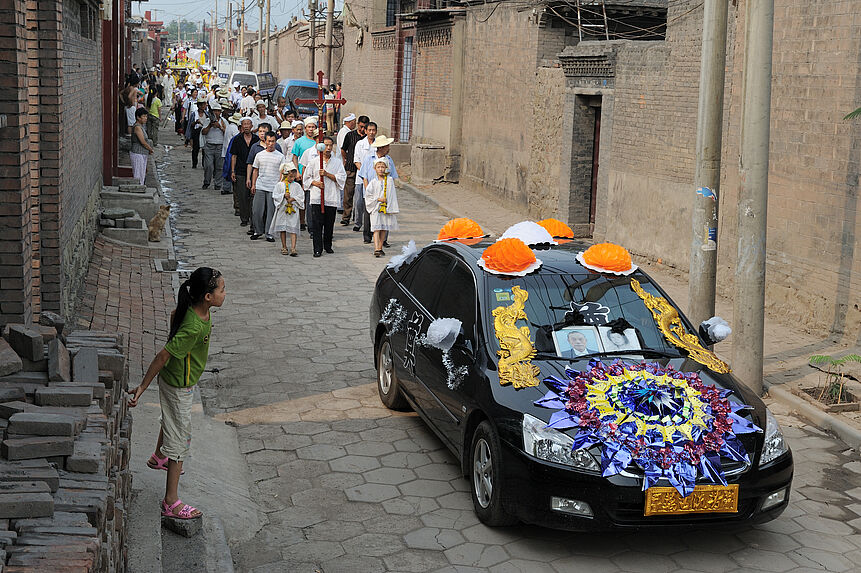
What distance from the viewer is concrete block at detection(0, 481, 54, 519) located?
11.8 ft

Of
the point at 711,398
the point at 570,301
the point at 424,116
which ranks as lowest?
the point at 711,398

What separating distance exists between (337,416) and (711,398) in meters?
3.38

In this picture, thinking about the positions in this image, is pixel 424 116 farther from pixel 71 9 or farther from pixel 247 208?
pixel 71 9

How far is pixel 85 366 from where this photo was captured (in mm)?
5086

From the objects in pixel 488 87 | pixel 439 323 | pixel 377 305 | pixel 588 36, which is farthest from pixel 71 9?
pixel 488 87

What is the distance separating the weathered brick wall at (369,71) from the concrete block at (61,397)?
2892 centimetres

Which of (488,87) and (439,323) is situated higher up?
(488,87)

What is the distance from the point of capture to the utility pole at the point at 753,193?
28.1 feet

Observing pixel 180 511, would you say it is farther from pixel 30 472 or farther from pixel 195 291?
pixel 30 472

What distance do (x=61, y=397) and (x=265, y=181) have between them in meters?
11.6

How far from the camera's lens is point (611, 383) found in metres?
5.82

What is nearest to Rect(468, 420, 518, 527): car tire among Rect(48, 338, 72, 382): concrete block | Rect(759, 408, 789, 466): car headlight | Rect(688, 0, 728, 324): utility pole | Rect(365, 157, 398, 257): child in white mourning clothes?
Rect(759, 408, 789, 466): car headlight

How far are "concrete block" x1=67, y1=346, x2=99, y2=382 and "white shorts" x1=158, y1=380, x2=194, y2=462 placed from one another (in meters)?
0.61

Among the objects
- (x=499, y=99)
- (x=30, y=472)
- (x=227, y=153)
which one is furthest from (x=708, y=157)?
(x=227, y=153)
